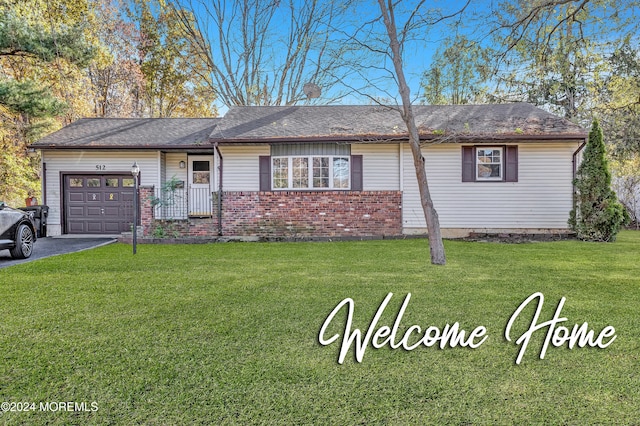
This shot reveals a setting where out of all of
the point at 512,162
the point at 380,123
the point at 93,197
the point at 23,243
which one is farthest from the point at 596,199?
the point at 93,197

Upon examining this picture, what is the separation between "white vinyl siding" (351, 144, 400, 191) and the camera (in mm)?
12312

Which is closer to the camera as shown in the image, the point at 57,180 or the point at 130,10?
the point at 57,180

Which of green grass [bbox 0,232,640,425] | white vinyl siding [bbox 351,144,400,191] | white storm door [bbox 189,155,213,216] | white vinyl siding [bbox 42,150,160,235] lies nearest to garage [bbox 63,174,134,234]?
white vinyl siding [bbox 42,150,160,235]

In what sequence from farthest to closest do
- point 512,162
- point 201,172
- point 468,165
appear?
point 201,172 → point 468,165 → point 512,162

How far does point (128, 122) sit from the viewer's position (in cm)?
1569

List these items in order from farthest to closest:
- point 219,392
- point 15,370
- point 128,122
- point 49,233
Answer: point 128,122
point 49,233
point 15,370
point 219,392

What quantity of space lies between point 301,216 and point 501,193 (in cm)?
625

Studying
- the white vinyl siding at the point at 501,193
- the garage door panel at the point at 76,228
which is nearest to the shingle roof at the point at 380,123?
the white vinyl siding at the point at 501,193

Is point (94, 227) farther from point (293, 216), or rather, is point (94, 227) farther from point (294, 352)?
point (294, 352)

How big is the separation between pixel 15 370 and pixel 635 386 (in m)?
4.05

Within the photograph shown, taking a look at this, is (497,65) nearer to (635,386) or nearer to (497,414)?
(635,386)

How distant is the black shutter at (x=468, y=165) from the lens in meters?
12.1

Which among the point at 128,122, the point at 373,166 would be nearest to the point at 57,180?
Result: the point at 128,122

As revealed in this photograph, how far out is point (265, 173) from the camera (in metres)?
12.4
